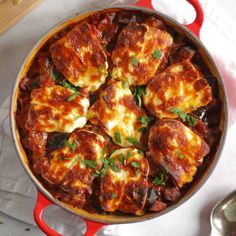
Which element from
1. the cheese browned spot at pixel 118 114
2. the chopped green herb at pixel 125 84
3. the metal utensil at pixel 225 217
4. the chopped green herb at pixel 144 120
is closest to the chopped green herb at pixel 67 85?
the cheese browned spot at pixel 118 114

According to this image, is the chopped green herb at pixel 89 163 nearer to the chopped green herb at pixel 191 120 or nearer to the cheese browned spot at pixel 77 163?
the cheese browned spot at pixel 77 163

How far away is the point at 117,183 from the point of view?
271cm

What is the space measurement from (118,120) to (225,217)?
1006 mm

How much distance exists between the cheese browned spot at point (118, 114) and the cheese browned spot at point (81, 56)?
0.38 feet

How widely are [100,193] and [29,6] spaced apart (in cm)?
129

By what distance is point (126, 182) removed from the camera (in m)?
2.71

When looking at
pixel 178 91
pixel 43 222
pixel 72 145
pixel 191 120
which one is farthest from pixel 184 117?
pixel 43 222

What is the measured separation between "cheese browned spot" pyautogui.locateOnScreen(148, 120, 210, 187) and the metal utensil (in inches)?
20.8

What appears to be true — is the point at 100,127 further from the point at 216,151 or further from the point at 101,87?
the point at 216,151

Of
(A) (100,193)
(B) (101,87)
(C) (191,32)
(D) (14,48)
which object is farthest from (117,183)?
(D) (14,48)

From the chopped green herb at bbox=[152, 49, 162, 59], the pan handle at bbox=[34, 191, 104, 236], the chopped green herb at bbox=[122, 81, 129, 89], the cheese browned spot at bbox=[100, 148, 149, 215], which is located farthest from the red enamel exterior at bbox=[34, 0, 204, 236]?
the chopped green herb at bbox=[122, 81, 129, 89]

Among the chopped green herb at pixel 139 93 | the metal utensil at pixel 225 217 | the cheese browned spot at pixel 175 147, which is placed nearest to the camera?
the cheese browned spot at pixel 175 147

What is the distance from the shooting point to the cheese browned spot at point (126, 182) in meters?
2.69

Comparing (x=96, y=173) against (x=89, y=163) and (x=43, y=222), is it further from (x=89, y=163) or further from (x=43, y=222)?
(x=43, y=222)
